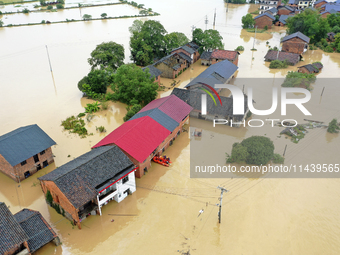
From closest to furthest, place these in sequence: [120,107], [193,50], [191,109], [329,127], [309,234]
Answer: [309,234] → [329,127] → [191,109] → [120,107] → [193,50]

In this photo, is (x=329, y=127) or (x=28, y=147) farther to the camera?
(x=329, y=127)

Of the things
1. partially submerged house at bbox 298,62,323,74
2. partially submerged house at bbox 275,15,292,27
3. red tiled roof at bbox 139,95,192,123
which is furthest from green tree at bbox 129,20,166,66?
partially submerged house at bbox 275,15,292,27

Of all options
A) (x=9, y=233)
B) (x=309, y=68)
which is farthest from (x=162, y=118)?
(x=309, y=68)

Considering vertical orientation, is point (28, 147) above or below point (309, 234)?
above

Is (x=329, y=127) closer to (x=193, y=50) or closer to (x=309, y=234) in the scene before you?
(x=309, y=234)

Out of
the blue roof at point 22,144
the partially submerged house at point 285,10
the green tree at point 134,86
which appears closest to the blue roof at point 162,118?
the green tree at point 134,86

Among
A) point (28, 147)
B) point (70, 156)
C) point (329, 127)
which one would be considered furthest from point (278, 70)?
point (28, 147)

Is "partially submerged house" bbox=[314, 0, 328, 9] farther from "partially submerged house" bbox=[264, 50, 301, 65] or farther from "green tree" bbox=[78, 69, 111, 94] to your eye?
"green tree" bbox=[78, 69, 111, 94]

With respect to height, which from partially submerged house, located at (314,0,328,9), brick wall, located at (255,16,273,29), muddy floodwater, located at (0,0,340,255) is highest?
partially submerged house, located at (314,0,328,9)
